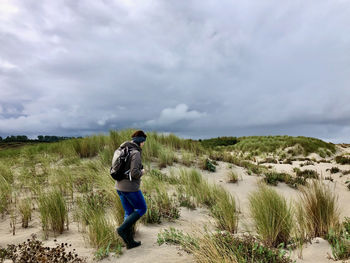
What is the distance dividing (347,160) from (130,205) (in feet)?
57.6

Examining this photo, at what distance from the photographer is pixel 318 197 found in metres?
4.48

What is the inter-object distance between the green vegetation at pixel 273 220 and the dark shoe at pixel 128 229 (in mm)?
2437

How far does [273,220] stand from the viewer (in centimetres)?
395

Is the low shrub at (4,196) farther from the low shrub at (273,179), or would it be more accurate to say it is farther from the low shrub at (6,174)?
the low shrub at (273,179)

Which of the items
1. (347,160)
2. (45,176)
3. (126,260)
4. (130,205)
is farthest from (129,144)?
(347,160)

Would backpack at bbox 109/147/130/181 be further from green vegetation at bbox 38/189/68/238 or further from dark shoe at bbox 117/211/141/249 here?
green vegetation at bbox 38/189/68/238

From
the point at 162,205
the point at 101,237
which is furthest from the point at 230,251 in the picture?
the point at 162,205

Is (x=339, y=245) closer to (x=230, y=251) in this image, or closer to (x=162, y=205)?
(x=230, y=251)

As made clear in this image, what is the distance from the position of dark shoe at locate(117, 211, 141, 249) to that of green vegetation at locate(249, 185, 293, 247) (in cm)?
244

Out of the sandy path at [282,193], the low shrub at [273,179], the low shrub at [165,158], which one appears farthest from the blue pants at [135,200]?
the low shrub at [273,179]

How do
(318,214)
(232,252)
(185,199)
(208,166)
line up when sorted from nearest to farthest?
1. (232,252)
2. (318,214)
3. (185,199)
4. (208,166)

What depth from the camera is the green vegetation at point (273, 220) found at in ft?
13.0

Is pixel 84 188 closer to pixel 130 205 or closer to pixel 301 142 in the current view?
pixel 130 205

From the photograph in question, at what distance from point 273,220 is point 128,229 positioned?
2.70 metres
